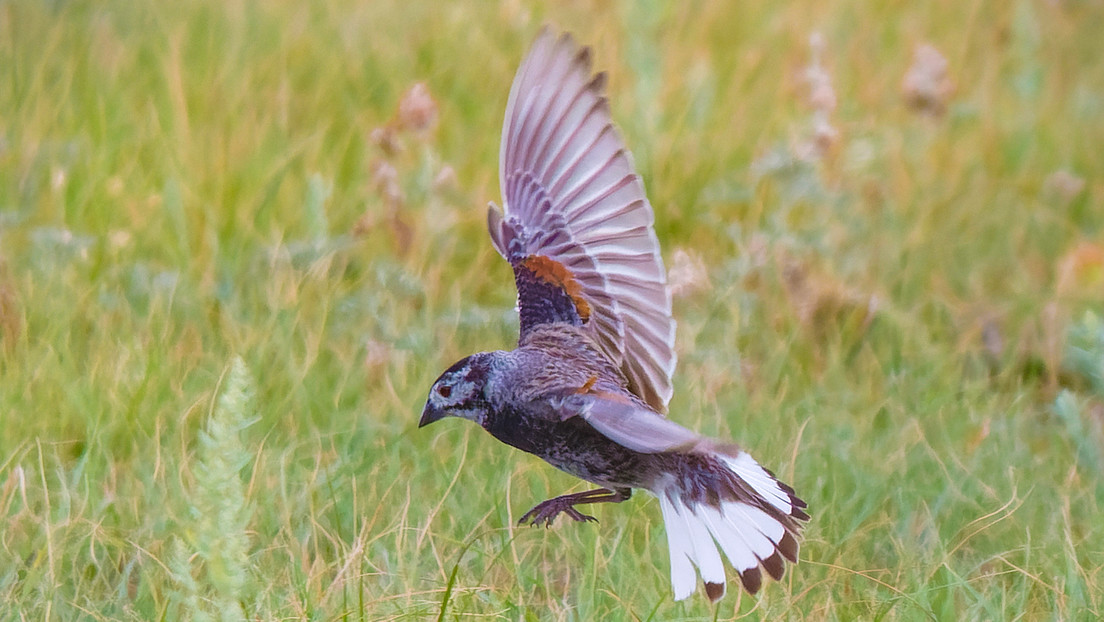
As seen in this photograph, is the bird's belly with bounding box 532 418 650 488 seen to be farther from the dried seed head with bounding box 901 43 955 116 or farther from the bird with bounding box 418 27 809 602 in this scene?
the dried seed head with bounding box 901 43 955 116

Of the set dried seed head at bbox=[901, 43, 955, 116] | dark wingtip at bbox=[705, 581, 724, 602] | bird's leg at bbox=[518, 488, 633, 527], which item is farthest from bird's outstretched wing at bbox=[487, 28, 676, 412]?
dried seed head at bbox=[901, 43, 955, 116]

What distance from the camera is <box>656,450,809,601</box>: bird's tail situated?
7.22 ft

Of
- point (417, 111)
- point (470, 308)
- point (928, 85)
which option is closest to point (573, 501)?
point (470, 308)

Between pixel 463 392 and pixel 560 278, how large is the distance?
0.38 m

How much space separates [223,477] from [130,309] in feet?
6.80

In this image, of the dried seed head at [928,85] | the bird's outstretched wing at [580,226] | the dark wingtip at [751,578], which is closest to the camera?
the dark wingtip at [751,578]

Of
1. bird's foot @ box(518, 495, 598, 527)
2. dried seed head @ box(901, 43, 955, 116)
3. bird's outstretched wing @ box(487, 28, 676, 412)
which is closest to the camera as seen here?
bird's foot @ box(518, 495, 598, 527)

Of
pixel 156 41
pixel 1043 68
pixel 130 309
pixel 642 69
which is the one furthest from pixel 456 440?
pixel 1043 68

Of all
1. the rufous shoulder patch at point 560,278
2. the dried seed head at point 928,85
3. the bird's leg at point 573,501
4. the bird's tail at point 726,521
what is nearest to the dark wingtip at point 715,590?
the bird's tail at point 726,521

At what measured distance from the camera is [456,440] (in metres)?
3.16

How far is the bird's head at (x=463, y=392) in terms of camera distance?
2.33 m

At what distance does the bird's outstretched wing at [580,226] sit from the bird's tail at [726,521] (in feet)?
1.16

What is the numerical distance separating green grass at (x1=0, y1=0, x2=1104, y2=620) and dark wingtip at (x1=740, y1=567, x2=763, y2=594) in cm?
19

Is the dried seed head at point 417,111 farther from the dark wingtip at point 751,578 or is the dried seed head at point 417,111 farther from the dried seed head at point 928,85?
the dark wingtip at point 751,578
